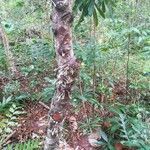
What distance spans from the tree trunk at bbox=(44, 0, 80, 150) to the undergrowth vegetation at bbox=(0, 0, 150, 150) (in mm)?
640

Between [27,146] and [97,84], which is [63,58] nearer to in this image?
[27,146]

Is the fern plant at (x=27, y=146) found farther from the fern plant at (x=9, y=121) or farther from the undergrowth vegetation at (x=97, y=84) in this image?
the fern plant at (x=9, y=121)

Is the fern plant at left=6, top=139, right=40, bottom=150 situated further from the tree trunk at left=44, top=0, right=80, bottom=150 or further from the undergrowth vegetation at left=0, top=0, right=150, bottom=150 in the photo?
the tree trunk at left=44, top=0, right=80, bottom=150

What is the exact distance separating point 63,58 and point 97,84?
1750mm

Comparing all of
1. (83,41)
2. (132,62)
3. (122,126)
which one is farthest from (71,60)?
(83,41)

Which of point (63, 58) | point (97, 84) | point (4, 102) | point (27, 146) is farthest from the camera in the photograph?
point (97, 84)

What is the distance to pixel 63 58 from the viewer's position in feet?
9.61

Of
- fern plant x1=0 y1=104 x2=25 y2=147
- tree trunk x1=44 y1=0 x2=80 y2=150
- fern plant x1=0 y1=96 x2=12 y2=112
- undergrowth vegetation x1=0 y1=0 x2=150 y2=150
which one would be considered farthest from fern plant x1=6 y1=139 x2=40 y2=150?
fern plant x1=0 y1=96 x2=12 y2=112

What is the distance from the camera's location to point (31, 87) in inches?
178

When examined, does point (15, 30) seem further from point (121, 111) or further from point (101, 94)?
point (121, 111)

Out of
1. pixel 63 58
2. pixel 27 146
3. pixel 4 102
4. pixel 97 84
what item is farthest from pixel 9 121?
pixel 63 58

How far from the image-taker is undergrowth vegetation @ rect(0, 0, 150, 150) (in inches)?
142

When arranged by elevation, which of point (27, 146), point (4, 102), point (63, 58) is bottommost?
point (27, 146)

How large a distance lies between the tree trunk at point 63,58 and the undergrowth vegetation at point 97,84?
64 centimetres
